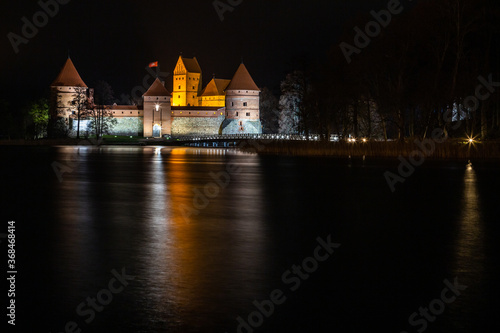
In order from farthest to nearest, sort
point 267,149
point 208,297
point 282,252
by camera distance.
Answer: point 267,149 → point 282,252 → point 208,297

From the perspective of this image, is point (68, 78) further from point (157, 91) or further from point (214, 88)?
point (214, 88)

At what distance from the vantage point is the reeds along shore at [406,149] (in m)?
27.4

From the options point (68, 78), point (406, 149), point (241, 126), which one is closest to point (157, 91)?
point (68, 78)

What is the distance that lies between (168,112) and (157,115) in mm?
1452

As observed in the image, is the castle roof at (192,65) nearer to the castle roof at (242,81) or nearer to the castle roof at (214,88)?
the castle roof at (214,88)

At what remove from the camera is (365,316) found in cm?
533

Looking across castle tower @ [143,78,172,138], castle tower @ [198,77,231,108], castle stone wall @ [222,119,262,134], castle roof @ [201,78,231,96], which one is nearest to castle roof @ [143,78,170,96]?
castle tower @ [143,78,172,138]

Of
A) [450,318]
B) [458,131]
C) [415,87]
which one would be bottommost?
[450,318]

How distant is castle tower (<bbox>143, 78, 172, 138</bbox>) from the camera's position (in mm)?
75188

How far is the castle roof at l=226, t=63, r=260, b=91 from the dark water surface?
61.6m

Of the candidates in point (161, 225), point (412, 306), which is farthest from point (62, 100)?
point (412, 306)

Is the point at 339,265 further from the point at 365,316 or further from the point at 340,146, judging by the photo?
the point at 340,146

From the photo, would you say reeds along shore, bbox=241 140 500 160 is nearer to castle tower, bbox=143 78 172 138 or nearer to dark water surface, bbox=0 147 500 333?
dark water surface, bbox=0 147 500 333

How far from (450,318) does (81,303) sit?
3.26 m
